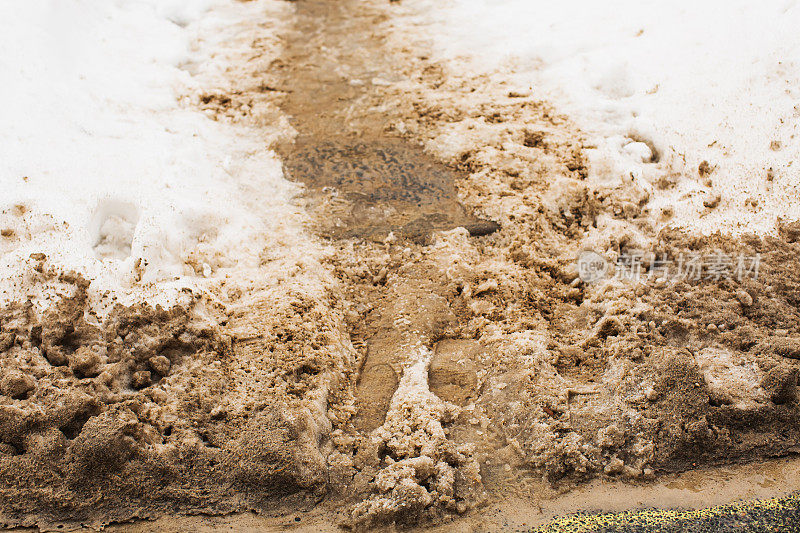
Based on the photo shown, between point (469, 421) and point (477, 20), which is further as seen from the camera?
point (477, 20)

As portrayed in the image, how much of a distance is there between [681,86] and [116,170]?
297cm

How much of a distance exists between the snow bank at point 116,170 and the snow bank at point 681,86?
174 centimetres

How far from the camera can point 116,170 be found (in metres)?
3.07

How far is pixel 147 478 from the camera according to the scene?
6.83 ft

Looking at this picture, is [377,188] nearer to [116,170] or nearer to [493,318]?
[493,318]

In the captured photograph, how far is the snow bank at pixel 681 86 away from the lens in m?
3.05

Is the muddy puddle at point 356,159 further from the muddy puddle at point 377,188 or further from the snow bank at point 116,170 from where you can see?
the snow bank at point 116,170

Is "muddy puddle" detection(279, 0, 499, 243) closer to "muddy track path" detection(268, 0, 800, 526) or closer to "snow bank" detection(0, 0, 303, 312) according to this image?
"muddy track path" detection(268, 0, 800, 526)

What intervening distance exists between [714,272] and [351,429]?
1.65m

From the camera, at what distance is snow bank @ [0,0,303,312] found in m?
2.68

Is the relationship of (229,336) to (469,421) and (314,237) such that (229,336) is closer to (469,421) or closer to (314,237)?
(314,237)

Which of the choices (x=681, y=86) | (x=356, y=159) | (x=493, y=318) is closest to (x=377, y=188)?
(x=356, y=159)

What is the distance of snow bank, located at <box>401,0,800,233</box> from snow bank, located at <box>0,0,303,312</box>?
5.70ft

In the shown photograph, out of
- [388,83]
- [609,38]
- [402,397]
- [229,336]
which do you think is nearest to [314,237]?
[229,336]
